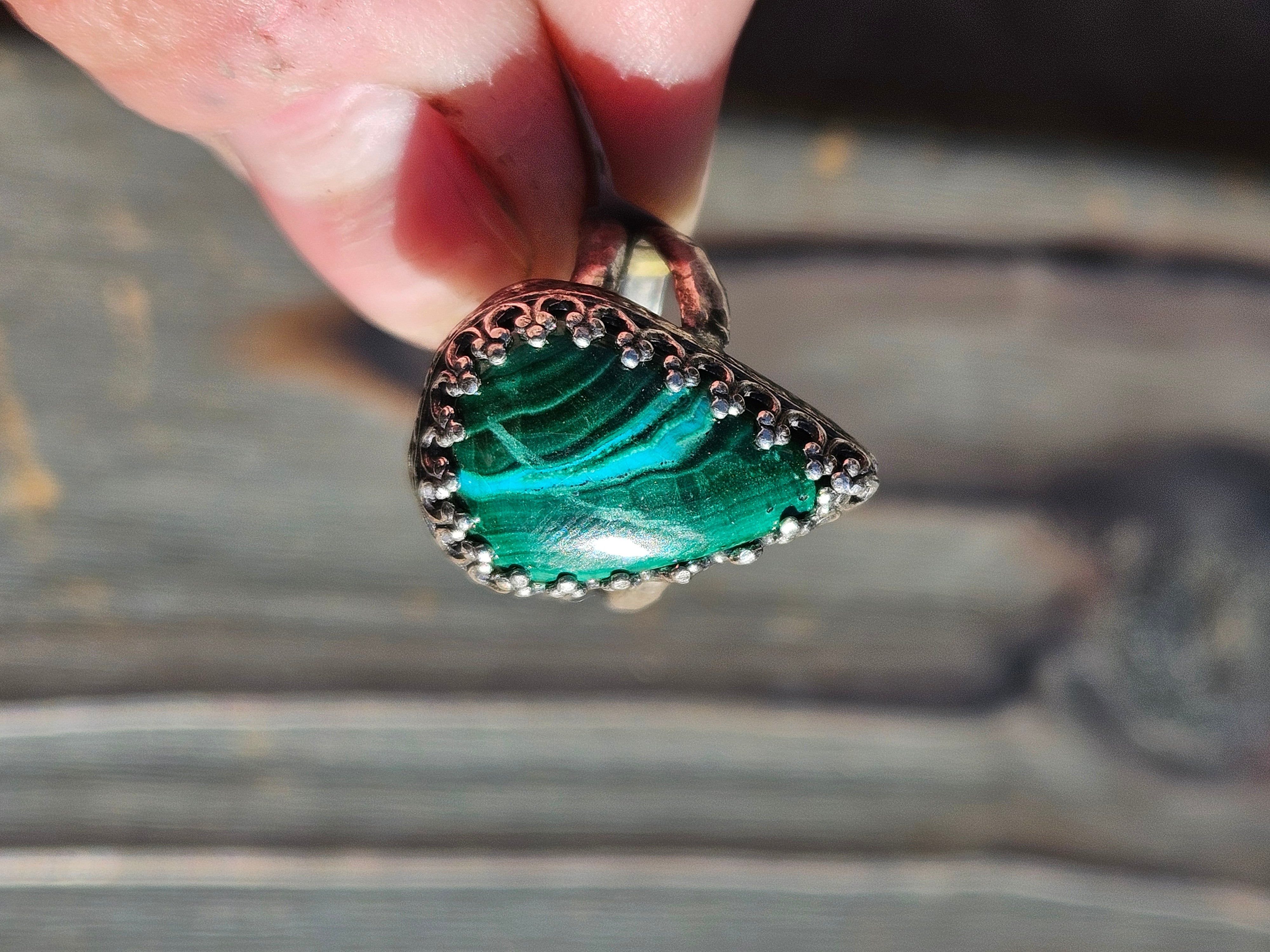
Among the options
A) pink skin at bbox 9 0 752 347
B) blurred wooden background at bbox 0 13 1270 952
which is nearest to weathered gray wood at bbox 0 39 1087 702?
blurred wooden background at bbox 0 13 1270 952

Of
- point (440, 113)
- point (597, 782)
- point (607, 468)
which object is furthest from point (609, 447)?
point (597, 782)

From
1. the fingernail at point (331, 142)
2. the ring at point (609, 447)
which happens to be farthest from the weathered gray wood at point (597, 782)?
the fingernail at point (331, 142)

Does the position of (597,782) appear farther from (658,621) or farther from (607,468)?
(607,468)

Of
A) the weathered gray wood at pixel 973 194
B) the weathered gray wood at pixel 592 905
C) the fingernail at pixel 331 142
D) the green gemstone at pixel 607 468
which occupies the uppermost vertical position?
the weathered gray wood at pixel 973 194

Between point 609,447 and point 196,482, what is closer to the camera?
point 609,447

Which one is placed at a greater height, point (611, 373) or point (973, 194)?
point (973, 194)

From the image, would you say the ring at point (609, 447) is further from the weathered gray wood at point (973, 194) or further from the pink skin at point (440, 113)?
the weathered gray wood at point (973, 194)

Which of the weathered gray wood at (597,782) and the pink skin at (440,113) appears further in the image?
the weathered gray wood at (597,782)

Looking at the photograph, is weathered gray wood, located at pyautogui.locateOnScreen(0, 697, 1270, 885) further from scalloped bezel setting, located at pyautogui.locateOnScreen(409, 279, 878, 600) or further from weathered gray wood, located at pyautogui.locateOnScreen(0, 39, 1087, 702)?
scalloped bezel setting, located at pyautogui.locateOnScreen(409, 279, 878, 600)
